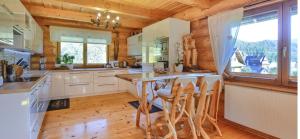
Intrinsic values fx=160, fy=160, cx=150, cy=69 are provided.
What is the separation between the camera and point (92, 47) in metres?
5.20

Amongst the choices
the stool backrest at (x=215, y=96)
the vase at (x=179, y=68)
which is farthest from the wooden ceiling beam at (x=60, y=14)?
the stool backrest at (x=215, y=96)

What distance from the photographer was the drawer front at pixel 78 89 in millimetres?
4234

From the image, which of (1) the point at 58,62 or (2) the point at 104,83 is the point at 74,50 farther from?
(2) the point at 104,83

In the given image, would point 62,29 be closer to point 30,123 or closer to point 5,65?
point 5,65

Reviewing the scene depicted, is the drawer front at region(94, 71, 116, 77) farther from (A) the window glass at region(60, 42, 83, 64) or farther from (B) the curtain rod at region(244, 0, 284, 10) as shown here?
(B) the curtain rod at region(244, 0, 284, 10)

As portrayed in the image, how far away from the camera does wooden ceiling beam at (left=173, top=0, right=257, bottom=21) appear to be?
2.54 m

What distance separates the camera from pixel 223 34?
2686 mm

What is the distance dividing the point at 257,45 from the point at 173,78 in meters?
1.37

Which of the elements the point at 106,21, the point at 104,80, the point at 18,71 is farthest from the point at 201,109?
the point at 104,80

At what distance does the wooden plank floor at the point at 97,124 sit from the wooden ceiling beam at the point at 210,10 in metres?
1.94

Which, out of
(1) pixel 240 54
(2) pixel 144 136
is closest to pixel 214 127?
(2) pixel 144 136

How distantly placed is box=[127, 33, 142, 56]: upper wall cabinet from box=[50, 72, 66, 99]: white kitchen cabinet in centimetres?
211

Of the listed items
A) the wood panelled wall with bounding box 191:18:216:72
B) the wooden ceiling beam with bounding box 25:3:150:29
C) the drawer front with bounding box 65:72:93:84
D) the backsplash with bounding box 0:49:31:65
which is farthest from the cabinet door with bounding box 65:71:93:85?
the wood panelled wall with bounding box 191:18:216:72

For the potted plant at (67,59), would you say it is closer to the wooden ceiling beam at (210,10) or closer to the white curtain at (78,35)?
the white curtain at (78,35)
